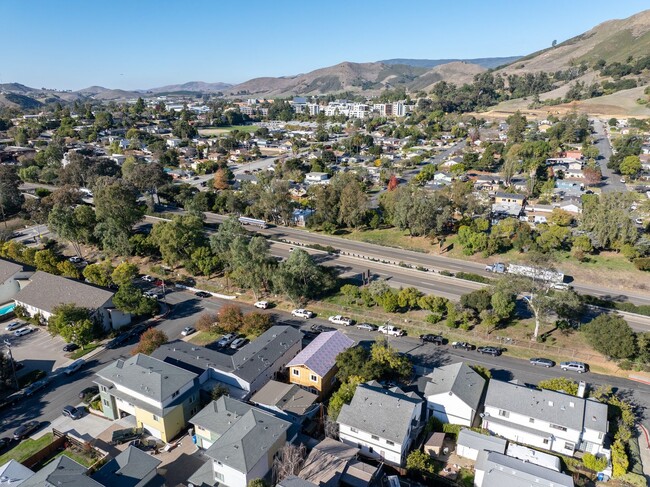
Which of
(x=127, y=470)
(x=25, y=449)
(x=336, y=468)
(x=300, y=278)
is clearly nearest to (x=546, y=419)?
(x=336, y=468)

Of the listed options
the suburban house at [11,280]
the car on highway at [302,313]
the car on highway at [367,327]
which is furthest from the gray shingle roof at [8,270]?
the car on highway at [367,327]

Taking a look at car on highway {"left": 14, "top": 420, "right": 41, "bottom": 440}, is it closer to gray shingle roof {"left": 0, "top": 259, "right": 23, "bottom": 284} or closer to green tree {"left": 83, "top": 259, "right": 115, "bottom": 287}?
green tree {"left": 83, "top": 259, "right": 115, "bottom": 287}

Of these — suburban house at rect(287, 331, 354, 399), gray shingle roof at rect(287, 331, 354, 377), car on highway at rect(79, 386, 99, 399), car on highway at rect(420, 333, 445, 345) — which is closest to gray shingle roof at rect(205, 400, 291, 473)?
suburban house at rect(287, 331, 354, 399)

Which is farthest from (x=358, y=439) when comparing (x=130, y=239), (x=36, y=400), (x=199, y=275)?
(x=130, y=239)

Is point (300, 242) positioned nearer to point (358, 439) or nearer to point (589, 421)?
point (358, 439)

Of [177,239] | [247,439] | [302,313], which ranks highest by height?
[177,239]

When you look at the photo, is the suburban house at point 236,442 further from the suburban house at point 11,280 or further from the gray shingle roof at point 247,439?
the suburban house at point 11,280

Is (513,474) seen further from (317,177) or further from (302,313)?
(317,177)
